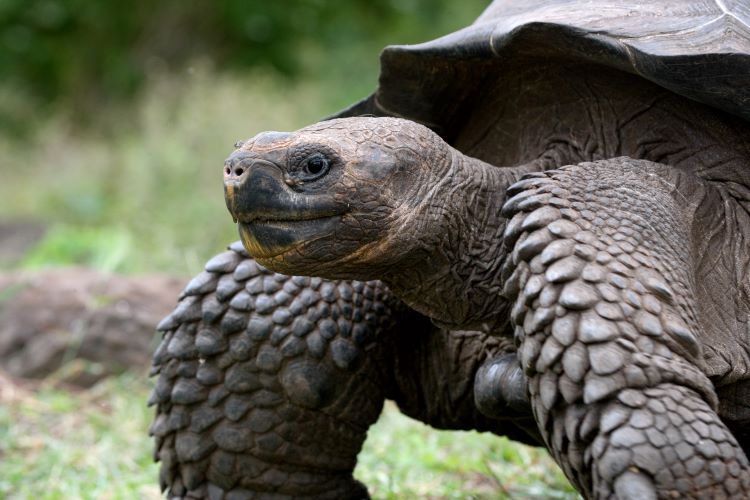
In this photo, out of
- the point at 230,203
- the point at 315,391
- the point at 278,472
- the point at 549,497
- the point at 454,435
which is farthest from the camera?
the point at 454,435

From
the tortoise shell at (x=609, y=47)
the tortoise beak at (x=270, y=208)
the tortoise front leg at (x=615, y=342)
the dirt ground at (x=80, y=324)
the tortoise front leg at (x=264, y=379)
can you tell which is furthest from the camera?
the dirt ground at (x=80, y=324)

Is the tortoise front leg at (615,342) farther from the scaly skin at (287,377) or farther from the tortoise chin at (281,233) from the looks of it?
the scaly skin at (287,377)

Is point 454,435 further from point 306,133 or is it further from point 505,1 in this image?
point 306,133

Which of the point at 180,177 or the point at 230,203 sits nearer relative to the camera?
the point at 230,203

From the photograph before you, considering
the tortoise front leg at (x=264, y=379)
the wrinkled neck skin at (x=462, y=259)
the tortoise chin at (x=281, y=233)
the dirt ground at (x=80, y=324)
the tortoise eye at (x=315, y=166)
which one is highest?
the tortoise eye at (x=315, y=166)

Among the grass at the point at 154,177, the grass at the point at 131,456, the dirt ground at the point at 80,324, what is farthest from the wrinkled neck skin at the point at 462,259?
the grass at the point at 154,177

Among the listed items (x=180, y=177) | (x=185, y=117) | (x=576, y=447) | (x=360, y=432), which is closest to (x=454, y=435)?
(x=360, y=432)

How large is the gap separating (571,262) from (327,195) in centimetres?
53

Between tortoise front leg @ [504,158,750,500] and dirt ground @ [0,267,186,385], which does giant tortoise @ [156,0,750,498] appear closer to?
tortoise front leg @ [504,158,750,500]

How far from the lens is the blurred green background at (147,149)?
4086 mm

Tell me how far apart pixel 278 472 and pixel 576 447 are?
3.77ft

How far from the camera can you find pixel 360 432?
299 centimetres

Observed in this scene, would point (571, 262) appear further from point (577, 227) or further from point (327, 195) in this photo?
point (327, 195)

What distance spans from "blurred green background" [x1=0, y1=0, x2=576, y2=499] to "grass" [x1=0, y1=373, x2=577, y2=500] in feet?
0.04
